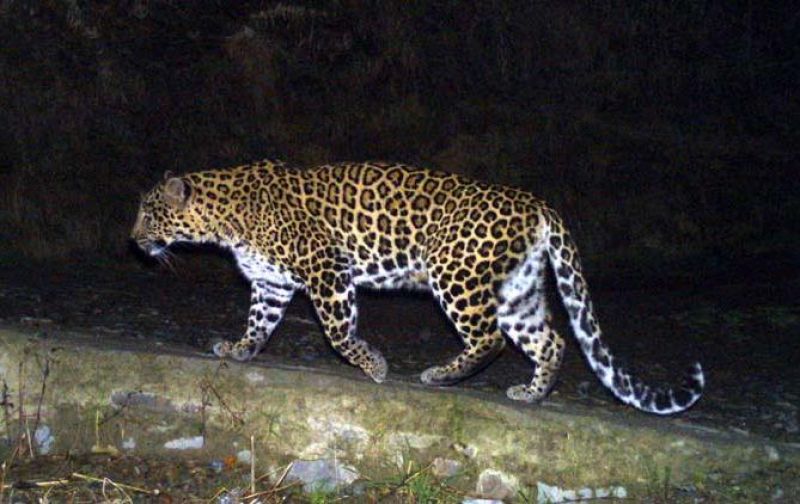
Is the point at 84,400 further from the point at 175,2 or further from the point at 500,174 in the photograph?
the point at 175,2

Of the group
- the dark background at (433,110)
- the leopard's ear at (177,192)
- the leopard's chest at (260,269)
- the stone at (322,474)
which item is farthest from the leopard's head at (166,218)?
the dark background at (433,110)

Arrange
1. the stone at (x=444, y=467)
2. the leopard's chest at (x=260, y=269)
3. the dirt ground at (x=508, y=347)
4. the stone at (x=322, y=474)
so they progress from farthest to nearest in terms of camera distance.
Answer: the dirt ground at (x=508, y=347) → the leopard's chest at (x=260, y=269) → the stone at (x=322, y=474) → the stone at (x=444, y=467)

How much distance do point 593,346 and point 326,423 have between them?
5.56ft

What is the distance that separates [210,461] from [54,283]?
4542mm

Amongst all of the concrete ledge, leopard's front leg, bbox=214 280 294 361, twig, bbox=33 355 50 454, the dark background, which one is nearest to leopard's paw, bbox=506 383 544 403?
the concrete ledge

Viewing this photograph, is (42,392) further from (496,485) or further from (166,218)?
(496,485)

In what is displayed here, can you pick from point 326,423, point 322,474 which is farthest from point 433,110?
point 322,474

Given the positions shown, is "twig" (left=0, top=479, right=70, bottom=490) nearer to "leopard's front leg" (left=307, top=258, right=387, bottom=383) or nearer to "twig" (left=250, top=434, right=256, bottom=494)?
"twig" (left=250, top=434, right=256, bottom=494)

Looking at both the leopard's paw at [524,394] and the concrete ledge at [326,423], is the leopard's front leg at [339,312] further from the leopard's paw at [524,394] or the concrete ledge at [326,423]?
the leopard's paw at [524,394]

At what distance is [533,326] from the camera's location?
7426mm

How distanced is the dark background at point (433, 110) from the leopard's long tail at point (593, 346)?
18.2ft

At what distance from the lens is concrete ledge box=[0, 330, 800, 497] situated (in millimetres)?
6508

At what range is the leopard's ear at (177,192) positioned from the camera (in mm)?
7875

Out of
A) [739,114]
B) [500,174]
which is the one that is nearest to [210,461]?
[500,174]
